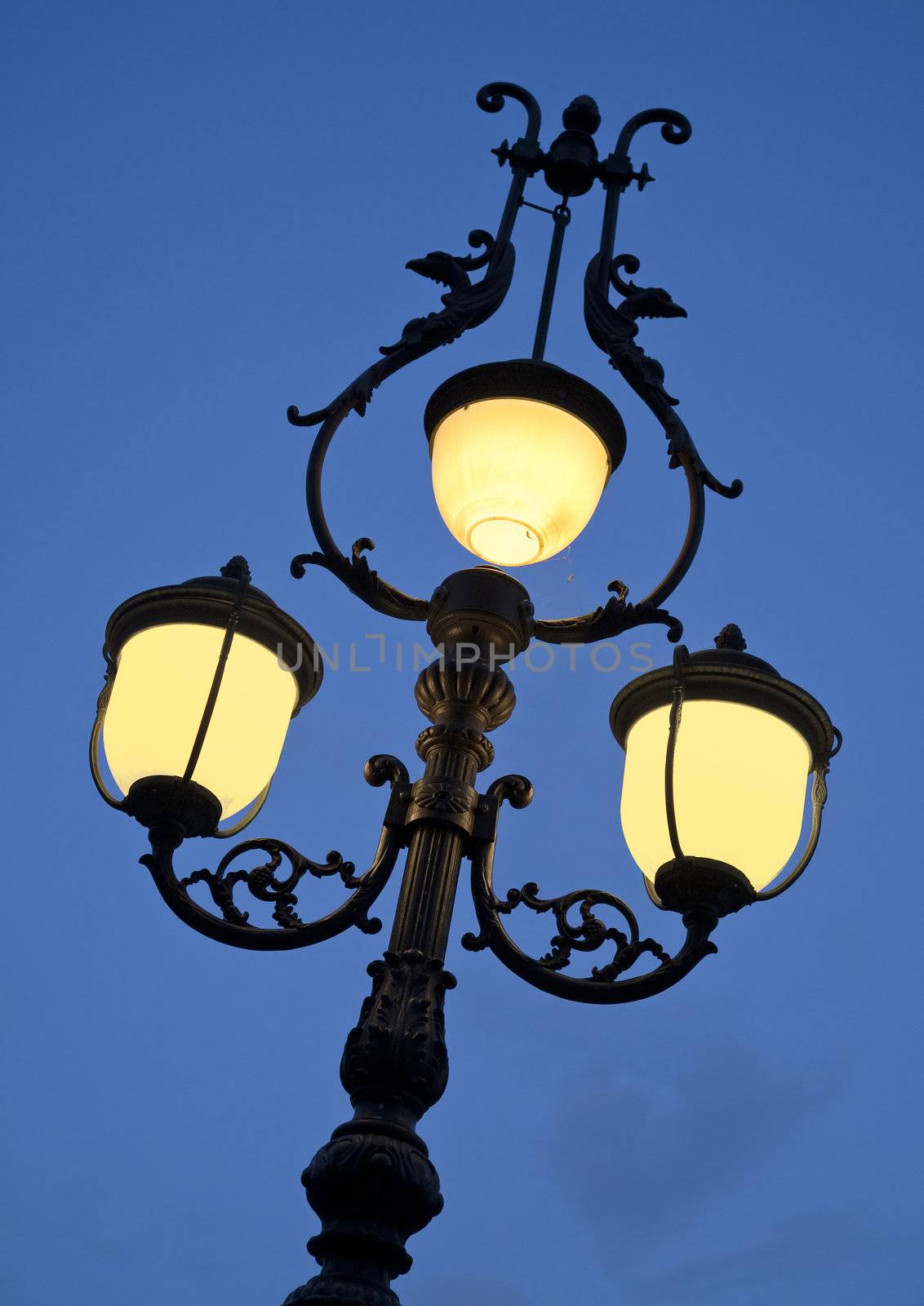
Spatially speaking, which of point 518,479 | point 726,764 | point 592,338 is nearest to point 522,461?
point 518,479

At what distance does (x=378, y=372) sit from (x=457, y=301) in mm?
366

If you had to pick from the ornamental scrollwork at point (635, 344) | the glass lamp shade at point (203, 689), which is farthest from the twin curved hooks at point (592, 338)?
the glass lamp shade at point (203, 689)

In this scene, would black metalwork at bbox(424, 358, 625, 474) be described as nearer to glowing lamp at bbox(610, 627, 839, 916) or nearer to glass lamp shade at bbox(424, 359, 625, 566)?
glass lamp shade at bbox(424, 359, 625, 566)

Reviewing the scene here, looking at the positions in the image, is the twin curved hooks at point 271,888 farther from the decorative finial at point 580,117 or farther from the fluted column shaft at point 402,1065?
the decorative finial at point 580,117

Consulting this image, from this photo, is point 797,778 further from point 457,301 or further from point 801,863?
point 457,301

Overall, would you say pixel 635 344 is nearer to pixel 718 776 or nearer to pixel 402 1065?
pixel 718 776

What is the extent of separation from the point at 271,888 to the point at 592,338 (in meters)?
1.72

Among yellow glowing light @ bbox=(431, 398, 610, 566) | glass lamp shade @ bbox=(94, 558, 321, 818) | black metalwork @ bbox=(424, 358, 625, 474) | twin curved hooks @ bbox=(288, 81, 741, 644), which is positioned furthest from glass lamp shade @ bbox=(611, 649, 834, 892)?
glass lamp shade @ bbox=(94, 558, 321, 818)

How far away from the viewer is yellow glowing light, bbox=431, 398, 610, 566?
11.9 ft

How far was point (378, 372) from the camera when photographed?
3.79 metres

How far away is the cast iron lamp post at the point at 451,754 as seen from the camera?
117 inches

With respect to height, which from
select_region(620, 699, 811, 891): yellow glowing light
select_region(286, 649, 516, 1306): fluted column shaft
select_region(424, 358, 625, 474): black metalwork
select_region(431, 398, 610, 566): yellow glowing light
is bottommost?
select_region(286, 649, 516, 1306): fluted column shaft

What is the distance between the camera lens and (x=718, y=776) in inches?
129

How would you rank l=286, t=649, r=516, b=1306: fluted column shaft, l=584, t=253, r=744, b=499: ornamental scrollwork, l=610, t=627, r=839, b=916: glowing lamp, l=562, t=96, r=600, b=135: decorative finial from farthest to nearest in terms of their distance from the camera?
l=562, t=96, r=600, b=135: decorative finial, l=584, t=253, r=744, b=499: ornamental scrollwork, l=610, t=627, r=839, b=916: glowing lamp, l=286, t=649, r=516, b=1306: fluted column shaft
